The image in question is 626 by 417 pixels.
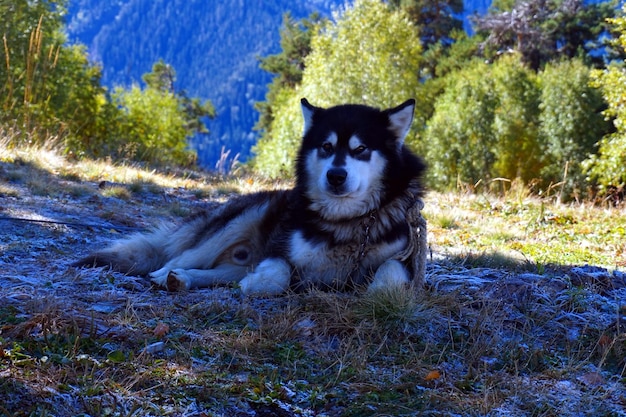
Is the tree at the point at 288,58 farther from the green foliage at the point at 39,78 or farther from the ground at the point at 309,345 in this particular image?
the ground at the point at 309,345

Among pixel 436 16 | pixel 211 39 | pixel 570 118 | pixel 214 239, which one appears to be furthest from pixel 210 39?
pixel 214 239

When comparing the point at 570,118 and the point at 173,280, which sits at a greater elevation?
the point at 570,118

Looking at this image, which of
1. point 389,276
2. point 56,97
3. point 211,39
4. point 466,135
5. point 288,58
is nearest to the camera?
point 389,276

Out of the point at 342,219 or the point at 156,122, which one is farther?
the point at 156,122

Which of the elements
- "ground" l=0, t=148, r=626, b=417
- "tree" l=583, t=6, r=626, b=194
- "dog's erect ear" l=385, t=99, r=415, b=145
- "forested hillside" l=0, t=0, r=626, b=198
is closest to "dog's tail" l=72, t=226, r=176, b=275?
"ground" l=0, t=148, r=626, b=417

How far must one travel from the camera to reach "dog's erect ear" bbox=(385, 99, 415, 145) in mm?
4020

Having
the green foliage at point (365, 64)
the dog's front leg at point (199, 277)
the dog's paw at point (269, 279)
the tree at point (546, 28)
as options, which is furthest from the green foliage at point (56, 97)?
the tree at point (546, 28)

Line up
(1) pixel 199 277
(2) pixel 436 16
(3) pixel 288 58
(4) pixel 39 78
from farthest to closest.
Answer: (3) pixel 288 58
(2) pixel 436 16
(4) pixel 39 78
(1) pixel 199 277

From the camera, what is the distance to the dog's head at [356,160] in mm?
3844

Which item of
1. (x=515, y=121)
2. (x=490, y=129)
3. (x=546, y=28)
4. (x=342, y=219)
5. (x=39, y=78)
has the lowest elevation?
(x=342, y=219)

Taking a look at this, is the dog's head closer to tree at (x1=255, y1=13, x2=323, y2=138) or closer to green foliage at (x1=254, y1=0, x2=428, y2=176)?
green foliage at (x1=254, y1=0, x2=428, y2=176)

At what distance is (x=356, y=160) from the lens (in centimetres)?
388

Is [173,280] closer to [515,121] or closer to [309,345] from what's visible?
[309,345]

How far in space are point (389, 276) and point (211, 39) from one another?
47647 millimetres
